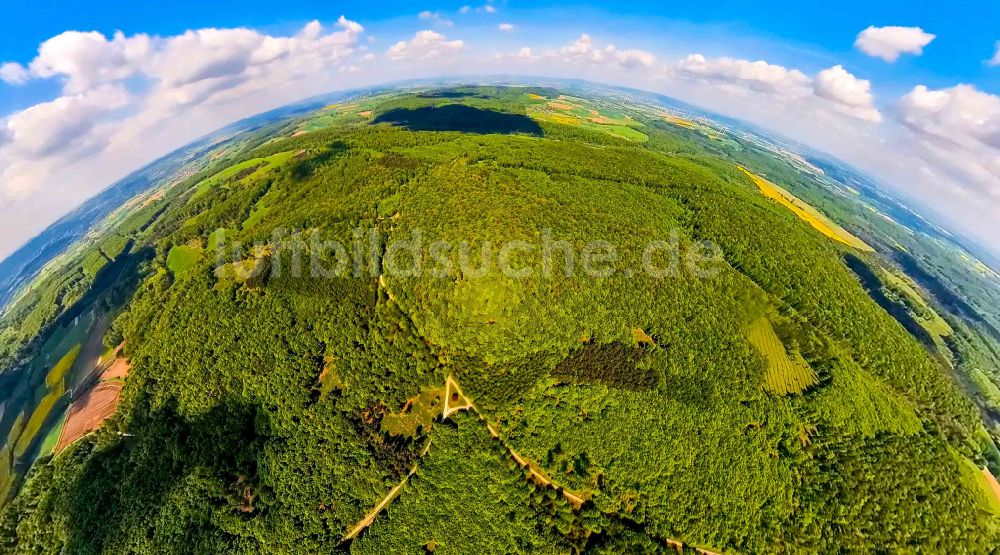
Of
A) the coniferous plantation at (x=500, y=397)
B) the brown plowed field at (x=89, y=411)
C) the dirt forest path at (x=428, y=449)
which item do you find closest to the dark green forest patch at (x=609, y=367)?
the coniferous plantation at (x=500, y=397)

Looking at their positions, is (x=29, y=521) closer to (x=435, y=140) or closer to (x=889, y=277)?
(x=435, y=140)

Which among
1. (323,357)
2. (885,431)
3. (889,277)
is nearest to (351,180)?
(323,357)

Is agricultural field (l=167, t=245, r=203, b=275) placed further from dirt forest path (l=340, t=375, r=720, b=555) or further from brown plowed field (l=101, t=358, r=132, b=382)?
dirt forest path (l=340, t=375, r=720, b=555)

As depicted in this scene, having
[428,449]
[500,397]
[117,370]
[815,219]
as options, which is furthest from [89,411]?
[815,219]

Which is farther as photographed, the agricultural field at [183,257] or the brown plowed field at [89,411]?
the agricultural field at [183,257]

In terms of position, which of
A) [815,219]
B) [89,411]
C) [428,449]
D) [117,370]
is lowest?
[428,449]

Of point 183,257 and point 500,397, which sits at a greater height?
point 183,257

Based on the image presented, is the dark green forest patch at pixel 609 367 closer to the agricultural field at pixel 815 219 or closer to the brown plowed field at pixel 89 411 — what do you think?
the brown plowed field at pixel 89 411

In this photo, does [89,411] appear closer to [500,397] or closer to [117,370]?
[117,370]

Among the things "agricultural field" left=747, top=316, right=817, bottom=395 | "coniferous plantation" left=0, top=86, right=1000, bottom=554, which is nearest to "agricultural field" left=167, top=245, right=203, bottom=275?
Answer: "coniferous plantation" left=0, top=86, right=1000, bottom=554
